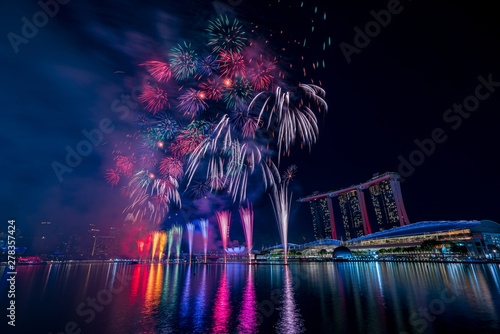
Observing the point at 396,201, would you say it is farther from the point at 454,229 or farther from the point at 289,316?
the point at 289,316

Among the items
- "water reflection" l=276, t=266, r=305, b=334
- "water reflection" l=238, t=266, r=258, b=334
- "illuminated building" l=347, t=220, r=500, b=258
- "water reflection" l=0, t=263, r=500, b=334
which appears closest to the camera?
"water reflection" l=276, t=266, r=305, b=334

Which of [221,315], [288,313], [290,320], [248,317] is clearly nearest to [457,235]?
[288,313]

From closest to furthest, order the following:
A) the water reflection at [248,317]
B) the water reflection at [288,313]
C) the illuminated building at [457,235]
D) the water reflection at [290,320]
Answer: the water reflection at [290,320]
the water reflection at [248,317]
the water reflection at [288,313]
the illuminated building at [457,235]

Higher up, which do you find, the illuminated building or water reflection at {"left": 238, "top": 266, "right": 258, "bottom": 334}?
the illuminated building

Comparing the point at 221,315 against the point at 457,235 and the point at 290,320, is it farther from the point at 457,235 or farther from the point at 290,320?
the point at 457,235

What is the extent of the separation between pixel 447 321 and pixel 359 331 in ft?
19.8

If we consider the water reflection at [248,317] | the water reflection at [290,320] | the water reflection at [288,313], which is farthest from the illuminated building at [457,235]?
the water reflection at [248,317]

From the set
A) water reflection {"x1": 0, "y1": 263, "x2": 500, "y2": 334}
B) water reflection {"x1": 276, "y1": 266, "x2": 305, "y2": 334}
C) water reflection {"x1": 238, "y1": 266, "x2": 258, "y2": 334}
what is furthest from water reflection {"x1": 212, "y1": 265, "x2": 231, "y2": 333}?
water reflection {"x1": 276, "y1": 266, "x2": 305, "y2": 334}

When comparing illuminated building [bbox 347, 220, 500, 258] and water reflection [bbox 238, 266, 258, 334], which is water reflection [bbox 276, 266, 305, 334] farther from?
illuminated building [bbox 347, 220, 500, 258]

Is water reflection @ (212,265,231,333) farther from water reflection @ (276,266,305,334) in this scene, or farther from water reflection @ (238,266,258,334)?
water reflection @ (276,266,305,334)

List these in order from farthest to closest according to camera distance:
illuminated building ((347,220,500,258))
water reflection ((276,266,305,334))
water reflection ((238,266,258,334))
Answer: illuminated building ((347,220,500,258)), water reflection ((238,266,258,334)), water reflection ((276,266,305,334))

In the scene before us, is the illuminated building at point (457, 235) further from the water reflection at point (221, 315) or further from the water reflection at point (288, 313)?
the water reflection at point (221, 315)

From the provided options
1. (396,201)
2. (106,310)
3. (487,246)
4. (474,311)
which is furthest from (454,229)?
(106,310)

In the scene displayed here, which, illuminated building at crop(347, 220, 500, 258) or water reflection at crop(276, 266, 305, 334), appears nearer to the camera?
water reflection at crop(276, 266, 305, 334)
